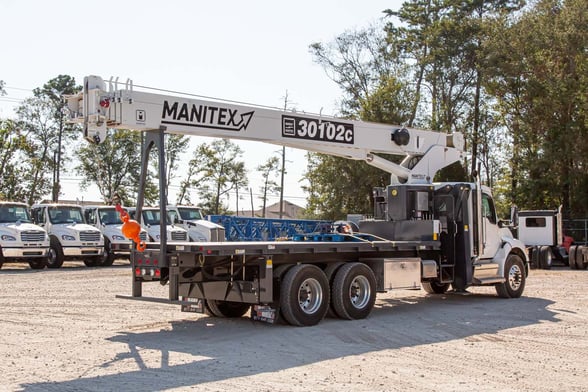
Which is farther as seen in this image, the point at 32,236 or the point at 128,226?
the point at 32,236

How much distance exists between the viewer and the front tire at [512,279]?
54.1 feet

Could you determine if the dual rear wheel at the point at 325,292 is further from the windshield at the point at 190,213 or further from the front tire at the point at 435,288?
the windshield at the point at 190,213

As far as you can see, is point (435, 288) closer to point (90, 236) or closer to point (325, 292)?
point (325, 292)

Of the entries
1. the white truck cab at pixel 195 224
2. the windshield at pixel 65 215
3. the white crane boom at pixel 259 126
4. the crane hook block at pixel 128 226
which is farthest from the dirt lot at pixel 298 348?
the windshield at pixel 65 215

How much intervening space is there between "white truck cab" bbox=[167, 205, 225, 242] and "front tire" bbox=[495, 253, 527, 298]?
41.6 feet

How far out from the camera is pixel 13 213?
26.0 metres

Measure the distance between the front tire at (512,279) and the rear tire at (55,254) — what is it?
16.6 metres

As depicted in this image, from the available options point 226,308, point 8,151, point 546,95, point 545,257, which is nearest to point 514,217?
point 226,308

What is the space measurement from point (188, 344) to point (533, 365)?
4.67 metres

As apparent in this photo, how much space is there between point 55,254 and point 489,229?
16968 millimetres

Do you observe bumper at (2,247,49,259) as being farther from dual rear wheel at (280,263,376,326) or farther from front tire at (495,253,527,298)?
front tire at (495,253,527,298)

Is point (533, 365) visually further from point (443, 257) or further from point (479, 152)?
point (479, 152)

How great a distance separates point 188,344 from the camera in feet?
34.1

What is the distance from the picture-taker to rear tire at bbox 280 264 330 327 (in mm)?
11727
